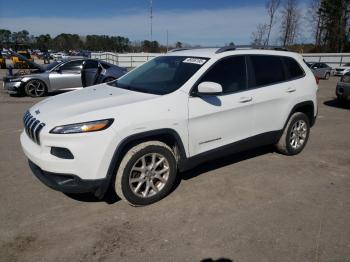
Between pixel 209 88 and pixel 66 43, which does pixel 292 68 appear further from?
pixel 66 43

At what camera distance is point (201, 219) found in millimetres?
3523

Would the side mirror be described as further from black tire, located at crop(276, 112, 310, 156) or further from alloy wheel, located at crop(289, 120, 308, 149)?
alloy wheel, located at crop(289, 120, 308, 149)

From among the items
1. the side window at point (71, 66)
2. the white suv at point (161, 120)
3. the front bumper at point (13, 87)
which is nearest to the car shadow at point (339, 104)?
the white suv at point (161, 120)

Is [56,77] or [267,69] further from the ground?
[267,69]

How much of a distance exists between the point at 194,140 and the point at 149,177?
2.35 ft

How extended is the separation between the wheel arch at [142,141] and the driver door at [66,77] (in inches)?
361

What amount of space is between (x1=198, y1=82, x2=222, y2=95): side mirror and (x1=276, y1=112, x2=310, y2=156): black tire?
6.76 feet

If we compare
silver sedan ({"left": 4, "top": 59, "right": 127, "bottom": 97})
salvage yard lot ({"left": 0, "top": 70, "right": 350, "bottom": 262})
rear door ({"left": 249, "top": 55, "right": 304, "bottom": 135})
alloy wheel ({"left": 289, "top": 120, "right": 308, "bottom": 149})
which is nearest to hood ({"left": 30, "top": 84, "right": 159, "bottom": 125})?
salvage yard lot ({"left": 0, "top": 70, "right": 350, "bottom": 262})

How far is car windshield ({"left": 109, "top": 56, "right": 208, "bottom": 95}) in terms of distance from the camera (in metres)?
4.02

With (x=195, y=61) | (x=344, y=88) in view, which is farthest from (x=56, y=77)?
→ (x=344, y=88)

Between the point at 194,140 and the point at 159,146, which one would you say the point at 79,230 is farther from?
the point at 194,140

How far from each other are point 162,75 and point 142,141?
1.23 m

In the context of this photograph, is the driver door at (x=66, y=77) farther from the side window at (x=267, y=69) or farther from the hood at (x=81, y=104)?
the side window at (x=267, y=69)

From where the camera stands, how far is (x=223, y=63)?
14.1 feet
